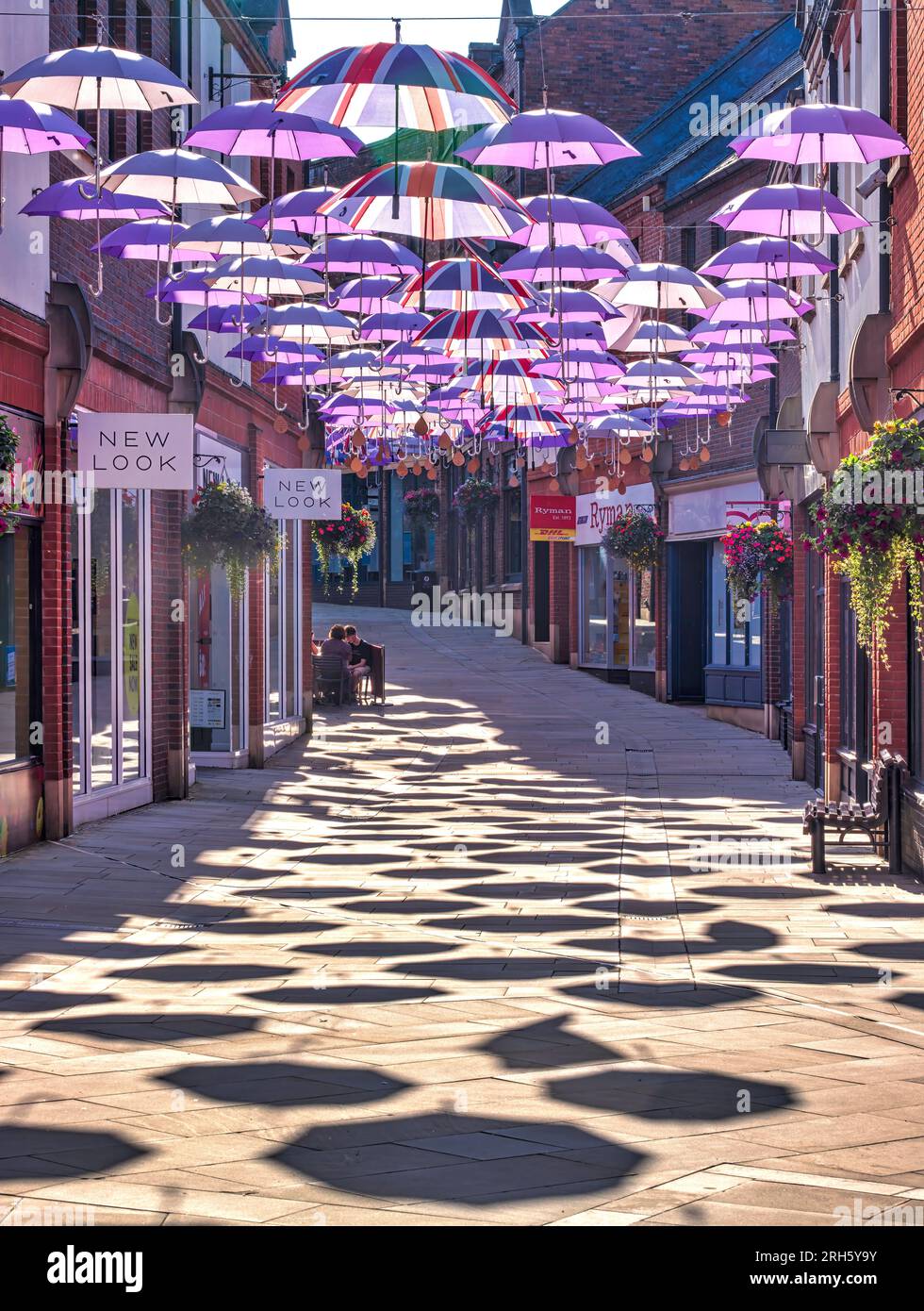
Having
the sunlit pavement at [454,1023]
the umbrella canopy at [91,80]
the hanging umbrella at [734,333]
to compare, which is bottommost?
the sunlit pavement at [454,1023]

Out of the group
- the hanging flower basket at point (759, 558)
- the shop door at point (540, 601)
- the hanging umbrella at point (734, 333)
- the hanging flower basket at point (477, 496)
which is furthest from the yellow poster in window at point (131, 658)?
the hanging flower basket at point (477, 496)

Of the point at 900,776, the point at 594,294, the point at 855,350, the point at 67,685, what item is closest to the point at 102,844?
the point at 67,685

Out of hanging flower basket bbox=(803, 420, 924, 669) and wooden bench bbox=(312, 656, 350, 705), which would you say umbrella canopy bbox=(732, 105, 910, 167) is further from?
wooden bench bbox=(312, 656, 350, 705)

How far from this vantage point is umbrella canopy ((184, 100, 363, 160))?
11.8 metres

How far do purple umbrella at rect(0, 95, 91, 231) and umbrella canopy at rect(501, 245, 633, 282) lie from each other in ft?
16.2

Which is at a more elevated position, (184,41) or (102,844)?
(184,41)

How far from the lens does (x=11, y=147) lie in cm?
1078

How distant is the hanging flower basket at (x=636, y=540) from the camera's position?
3136cm

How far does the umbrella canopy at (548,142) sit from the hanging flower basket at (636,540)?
734 inches

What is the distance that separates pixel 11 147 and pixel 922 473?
6.09m

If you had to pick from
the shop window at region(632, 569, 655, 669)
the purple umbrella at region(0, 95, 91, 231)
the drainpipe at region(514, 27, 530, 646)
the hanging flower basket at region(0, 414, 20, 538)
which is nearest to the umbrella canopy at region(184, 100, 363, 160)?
the purple umbrella at region(0, 95, 91, 231)

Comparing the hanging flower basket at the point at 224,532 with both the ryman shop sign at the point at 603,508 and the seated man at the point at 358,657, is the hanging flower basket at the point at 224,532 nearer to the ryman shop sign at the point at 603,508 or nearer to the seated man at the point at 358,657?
the seated man at the point at 358,657
